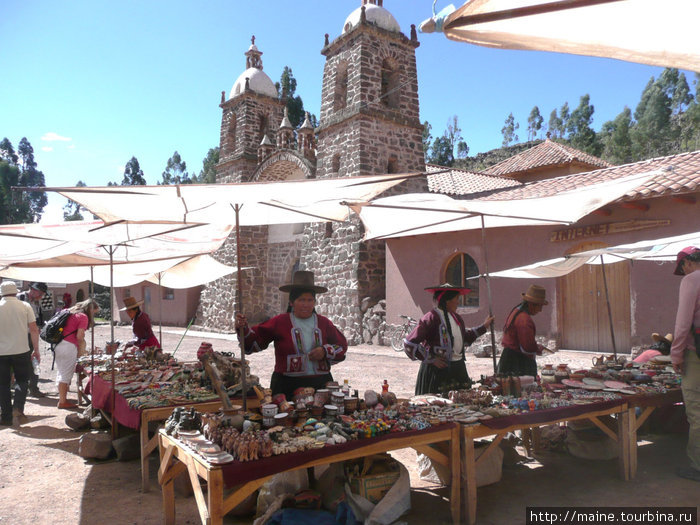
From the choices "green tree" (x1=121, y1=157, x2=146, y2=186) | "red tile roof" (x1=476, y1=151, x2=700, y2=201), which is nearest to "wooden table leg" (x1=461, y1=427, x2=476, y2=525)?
"red tile roof" (x1=476, y1=151, x2=700, y2=201)

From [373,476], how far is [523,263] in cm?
838

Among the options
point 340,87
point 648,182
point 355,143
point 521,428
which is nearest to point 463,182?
point 355,143

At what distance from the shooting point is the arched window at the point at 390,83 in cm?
1483

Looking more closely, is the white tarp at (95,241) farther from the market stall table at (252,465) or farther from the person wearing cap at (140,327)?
the market stall table at (252,465)

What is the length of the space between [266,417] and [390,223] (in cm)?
287

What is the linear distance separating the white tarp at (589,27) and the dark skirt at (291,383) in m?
2.77

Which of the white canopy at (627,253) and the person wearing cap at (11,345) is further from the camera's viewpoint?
the person wearing cap at (11,345)

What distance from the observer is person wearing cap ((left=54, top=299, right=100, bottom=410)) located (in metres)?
6.55

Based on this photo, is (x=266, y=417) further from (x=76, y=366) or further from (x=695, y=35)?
(x=76, y=366)

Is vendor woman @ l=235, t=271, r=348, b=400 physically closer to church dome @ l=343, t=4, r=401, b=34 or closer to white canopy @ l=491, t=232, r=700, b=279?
white canopy @ l=491, t=232, r=700, b=279

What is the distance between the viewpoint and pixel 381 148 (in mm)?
14141

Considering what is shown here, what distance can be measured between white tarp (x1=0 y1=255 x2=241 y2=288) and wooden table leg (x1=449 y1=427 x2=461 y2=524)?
5.00 meters

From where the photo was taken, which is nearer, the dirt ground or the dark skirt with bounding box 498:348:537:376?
the dirt ground

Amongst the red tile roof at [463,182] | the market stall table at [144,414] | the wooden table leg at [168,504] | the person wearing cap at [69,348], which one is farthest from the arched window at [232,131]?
the wooden table leg at [168,504]
